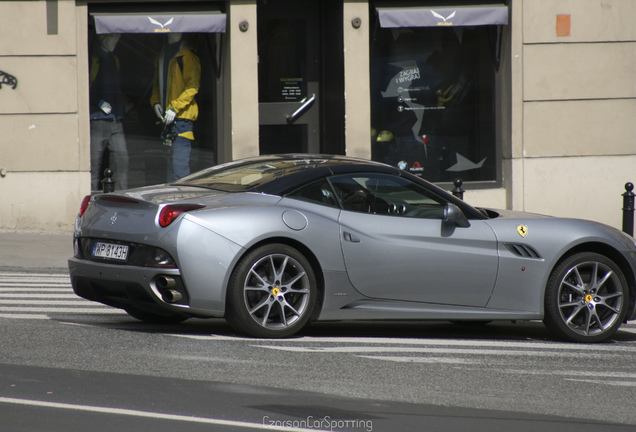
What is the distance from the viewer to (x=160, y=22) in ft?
51.8

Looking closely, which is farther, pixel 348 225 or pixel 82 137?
pixel 82 137

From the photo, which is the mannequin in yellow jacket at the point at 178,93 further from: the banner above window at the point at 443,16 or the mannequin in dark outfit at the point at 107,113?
the banner above window at the point at 443,16

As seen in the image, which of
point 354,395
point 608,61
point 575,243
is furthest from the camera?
point 608,61

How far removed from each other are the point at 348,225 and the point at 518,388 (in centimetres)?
187

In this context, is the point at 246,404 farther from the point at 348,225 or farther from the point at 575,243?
the point at 575,243

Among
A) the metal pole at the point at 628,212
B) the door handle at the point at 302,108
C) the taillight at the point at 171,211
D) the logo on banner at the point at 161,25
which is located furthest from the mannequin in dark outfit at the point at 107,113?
the taillight at the point at 171,211

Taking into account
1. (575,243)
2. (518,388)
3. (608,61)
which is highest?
(608,61)

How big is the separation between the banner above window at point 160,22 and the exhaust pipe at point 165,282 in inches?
→ 375

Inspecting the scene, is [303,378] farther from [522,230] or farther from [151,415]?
[522,230]

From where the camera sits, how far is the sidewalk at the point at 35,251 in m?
12.4

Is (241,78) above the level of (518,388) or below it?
above

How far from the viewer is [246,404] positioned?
5273 millimetres

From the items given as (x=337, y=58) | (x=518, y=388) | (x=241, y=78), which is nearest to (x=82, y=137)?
(x=241, y=78)

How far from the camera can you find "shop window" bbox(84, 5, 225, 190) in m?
15.9
